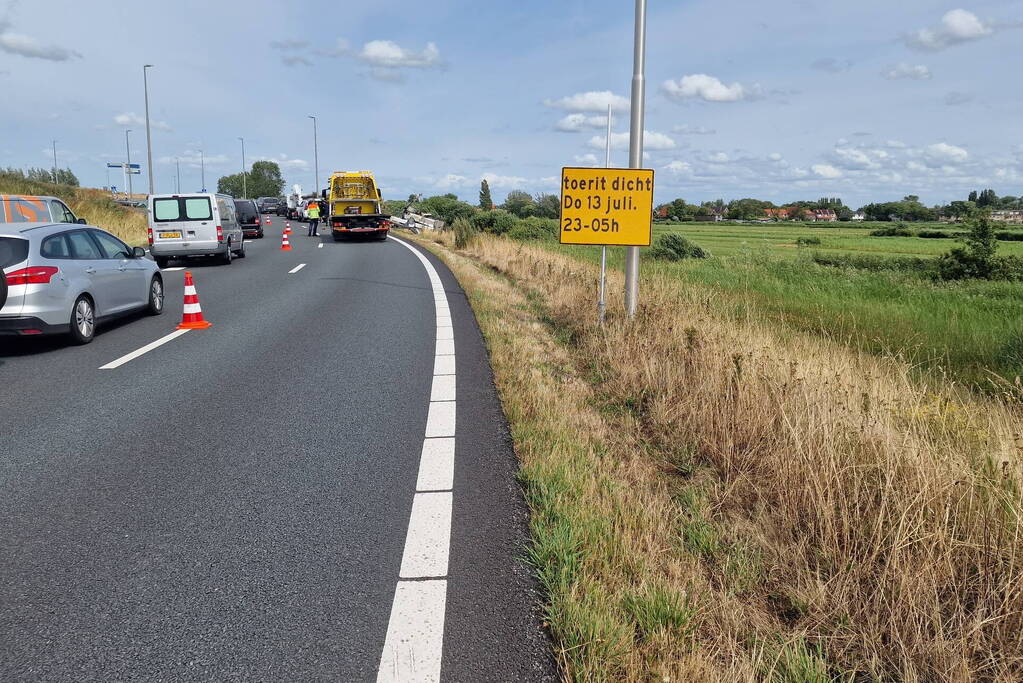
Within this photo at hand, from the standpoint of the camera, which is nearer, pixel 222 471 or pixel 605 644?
pixel 605 644

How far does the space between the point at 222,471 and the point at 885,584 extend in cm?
365

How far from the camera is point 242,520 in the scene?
3926 millimetres

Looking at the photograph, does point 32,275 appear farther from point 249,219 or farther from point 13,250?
point 249,219

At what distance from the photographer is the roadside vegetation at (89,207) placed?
29.8 m

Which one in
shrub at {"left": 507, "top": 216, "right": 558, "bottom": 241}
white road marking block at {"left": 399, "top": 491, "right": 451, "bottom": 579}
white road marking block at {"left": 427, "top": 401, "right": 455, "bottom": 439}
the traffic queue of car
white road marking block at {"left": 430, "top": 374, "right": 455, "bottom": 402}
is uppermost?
shrub at {"left": 507, "top": 216, "right": 558, "bottom": 241}

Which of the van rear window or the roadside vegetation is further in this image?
the roadside vegetation

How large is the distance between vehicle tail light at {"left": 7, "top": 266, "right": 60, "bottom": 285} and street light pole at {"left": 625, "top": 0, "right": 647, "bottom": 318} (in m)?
6.76

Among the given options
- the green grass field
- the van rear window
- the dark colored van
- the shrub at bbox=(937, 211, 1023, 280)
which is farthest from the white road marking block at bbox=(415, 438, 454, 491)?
the dark colored van

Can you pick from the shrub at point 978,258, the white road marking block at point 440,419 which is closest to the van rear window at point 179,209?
the white road marking block at point 440,419

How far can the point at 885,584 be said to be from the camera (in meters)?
2.93

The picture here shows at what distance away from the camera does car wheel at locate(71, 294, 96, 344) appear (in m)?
9.01

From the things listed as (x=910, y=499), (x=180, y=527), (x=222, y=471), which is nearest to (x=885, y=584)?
(x=910, y=499)

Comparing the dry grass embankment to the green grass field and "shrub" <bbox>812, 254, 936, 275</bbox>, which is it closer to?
the green grass field

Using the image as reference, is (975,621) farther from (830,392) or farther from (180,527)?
(180,527)
